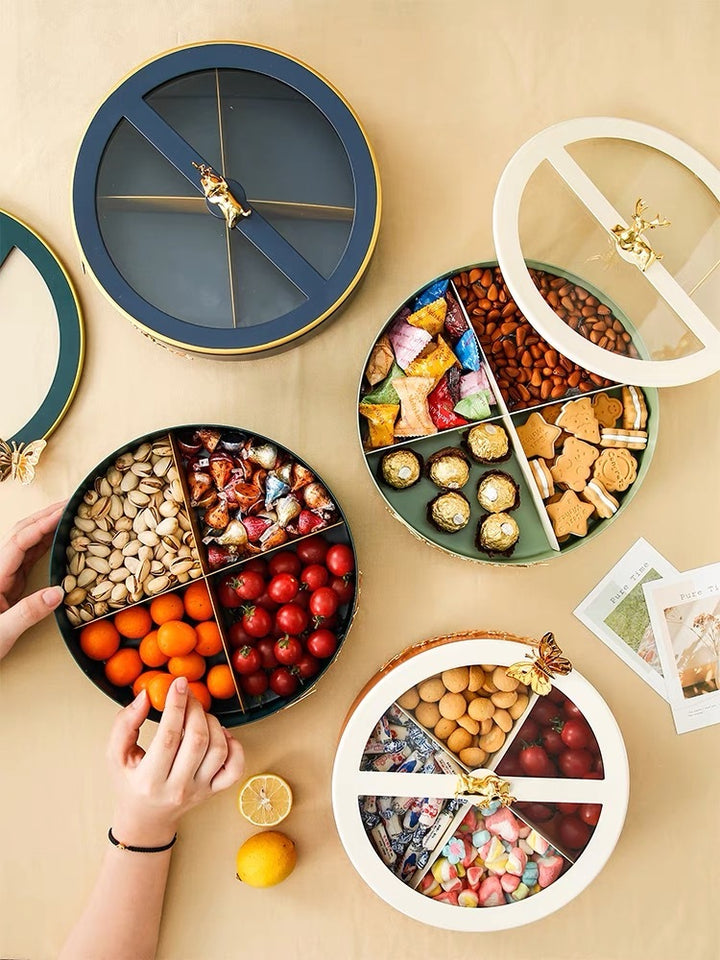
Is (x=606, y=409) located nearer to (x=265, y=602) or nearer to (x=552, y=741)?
(x=552, y=741)

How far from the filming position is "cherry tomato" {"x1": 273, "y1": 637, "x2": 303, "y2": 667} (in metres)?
1.80

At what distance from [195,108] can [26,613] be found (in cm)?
130

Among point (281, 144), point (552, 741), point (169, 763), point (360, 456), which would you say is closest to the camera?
point (169, 763)

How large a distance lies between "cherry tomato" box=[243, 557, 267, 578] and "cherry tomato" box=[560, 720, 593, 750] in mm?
815

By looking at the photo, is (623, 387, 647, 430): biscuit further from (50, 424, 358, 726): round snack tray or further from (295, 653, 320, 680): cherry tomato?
(295, 653, 320, 680): cherry tomato

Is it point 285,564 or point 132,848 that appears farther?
point 285,564

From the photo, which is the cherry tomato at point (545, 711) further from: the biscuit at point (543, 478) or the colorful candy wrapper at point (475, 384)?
the colorful candy wrapper at point (475, 384)

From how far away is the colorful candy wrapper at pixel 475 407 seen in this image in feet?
6.19

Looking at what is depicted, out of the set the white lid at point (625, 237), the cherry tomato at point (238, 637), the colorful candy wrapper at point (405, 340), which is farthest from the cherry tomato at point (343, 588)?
the white lid at point (625, 237)

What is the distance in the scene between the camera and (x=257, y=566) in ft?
6.21

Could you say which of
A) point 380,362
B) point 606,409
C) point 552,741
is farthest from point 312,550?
point 606,409

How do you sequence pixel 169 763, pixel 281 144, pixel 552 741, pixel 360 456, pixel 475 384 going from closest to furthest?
pixel 169 763
pixel 552 741
pixel 281 144
pixel 475 384
pixel 360 456

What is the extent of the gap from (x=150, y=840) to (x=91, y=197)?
5.03ft

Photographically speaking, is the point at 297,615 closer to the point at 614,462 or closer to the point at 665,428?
the point at 614,462
